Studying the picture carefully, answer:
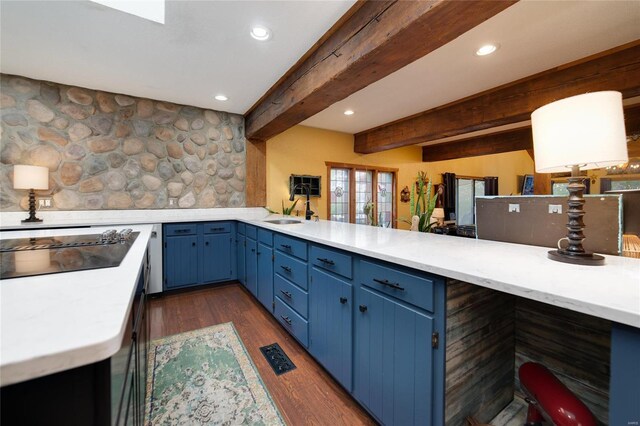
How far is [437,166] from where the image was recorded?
694 cm

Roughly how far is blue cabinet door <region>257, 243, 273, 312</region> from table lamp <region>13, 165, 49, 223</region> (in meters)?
2.37

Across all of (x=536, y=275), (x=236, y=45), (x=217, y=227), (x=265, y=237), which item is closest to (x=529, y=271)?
(x=536, y=275)

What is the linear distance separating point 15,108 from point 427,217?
15.3ft

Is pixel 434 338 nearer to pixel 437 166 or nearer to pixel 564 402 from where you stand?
pixel 564 402

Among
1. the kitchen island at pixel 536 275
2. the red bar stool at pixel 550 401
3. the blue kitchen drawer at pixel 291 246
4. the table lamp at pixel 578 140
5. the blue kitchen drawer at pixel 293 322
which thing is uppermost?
the table lamp at pixel 578 140

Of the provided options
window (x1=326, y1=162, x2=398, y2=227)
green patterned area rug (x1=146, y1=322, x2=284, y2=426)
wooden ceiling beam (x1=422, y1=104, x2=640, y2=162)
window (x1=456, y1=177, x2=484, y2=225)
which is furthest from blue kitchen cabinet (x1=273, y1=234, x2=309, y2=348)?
window (x1=456, y1=177, x2=484, y2=225)

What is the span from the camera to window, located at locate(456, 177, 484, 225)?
7.37 metres

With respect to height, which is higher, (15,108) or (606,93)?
(15,108)

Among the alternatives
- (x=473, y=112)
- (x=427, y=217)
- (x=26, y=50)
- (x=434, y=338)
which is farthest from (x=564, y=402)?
(x=26, y=50)

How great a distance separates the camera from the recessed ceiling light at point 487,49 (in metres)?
2.35

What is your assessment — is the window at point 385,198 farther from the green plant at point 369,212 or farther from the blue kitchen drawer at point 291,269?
the blue kitchen drawer at point 291,269

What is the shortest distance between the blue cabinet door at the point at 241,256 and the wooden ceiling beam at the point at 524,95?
3.04 meters

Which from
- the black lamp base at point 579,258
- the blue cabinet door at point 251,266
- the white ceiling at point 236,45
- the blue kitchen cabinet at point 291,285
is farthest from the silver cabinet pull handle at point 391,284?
the blue cabinet door at point 251,266

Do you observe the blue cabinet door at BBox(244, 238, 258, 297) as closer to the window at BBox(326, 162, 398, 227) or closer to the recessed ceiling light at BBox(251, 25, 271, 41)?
the recessed ceiling light at BBox(251, 25, 271, 41)
